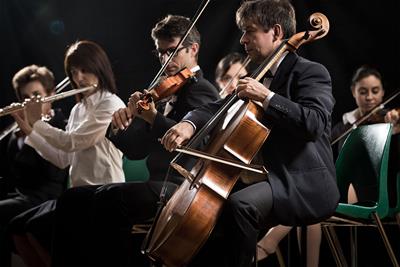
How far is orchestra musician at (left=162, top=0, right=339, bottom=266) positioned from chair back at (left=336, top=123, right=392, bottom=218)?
0.45m

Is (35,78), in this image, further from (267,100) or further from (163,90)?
(267,100)

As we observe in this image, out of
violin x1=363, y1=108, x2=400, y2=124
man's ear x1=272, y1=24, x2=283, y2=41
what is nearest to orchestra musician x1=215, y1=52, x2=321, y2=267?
man's ear x1=272, y1=24, x2=283, y2=41

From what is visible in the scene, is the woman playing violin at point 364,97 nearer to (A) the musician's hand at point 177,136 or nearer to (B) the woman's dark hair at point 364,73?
(B) the woman's dark hair at point 364,73

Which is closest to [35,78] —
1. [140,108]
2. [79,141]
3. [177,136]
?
[79,141]

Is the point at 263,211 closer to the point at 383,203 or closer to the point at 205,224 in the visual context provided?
Answer: the point at 205,224

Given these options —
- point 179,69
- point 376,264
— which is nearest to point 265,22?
point 179,69

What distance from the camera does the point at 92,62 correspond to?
2.83 metres

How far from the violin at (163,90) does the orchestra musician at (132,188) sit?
2 centimetres

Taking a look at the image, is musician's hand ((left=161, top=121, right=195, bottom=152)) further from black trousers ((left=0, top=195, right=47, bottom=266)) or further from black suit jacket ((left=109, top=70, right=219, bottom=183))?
black trousers ((left=0, top=195, right=47, bottom=266))

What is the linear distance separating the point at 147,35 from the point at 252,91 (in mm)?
2000

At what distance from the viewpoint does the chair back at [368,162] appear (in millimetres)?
2367

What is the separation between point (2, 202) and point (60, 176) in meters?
0.29

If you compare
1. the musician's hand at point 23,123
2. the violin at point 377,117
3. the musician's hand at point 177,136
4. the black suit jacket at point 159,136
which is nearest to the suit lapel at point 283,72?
the musician's hand at point 177,136

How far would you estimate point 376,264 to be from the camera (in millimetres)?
3363
